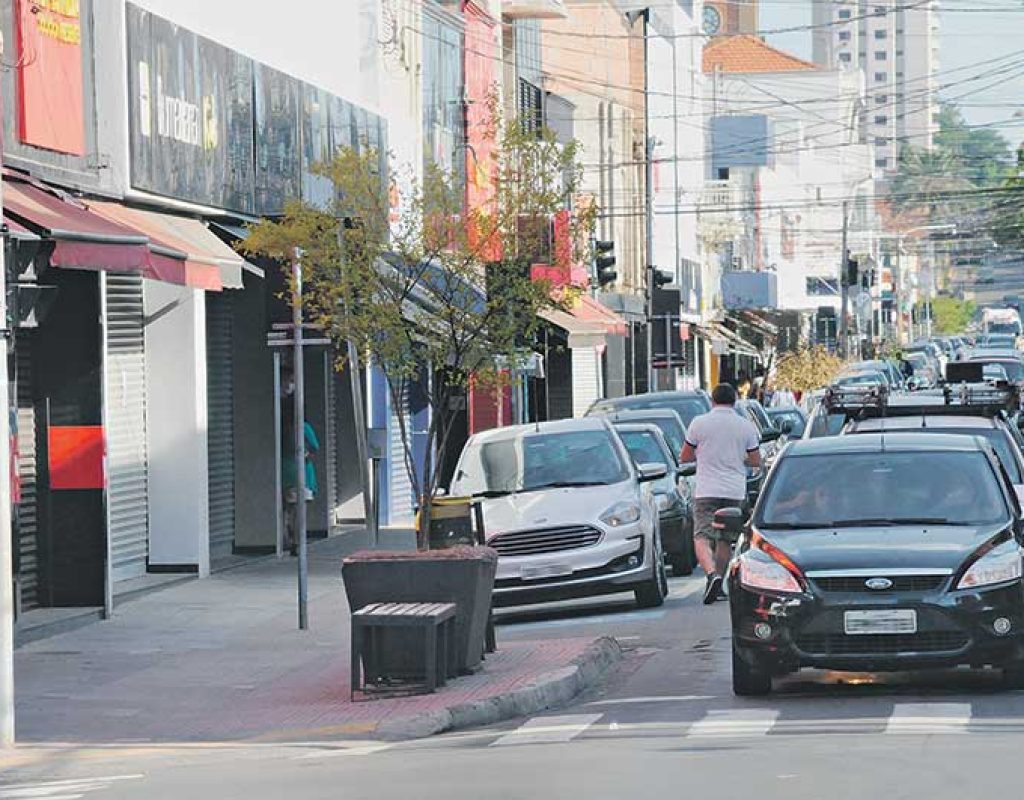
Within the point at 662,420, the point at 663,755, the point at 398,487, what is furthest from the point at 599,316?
the point at 663,755

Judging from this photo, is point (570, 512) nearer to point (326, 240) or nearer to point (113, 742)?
point (326, 240)

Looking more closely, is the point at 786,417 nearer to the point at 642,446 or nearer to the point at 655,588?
Answer: the point at 642,446

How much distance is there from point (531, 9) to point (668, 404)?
18557 mm

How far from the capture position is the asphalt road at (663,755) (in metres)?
10.7

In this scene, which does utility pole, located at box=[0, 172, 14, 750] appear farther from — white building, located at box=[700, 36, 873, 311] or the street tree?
white building, located at box=[700, 36, 873, 311]

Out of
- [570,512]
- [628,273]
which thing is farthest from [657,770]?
[628,273]

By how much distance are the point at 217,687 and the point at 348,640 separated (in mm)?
3023

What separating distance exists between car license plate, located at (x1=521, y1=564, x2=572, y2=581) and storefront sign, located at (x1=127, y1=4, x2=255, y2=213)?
5.23 metres

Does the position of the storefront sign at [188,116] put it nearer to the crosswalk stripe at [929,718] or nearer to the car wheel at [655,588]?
the car wheel at [655,588]

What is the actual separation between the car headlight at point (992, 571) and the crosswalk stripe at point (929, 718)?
729mm

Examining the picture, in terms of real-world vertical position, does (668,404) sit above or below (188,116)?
below

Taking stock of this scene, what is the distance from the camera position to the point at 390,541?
3059cm

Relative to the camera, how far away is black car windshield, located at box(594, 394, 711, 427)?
32.4 meters

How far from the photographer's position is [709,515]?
22.0 meters
